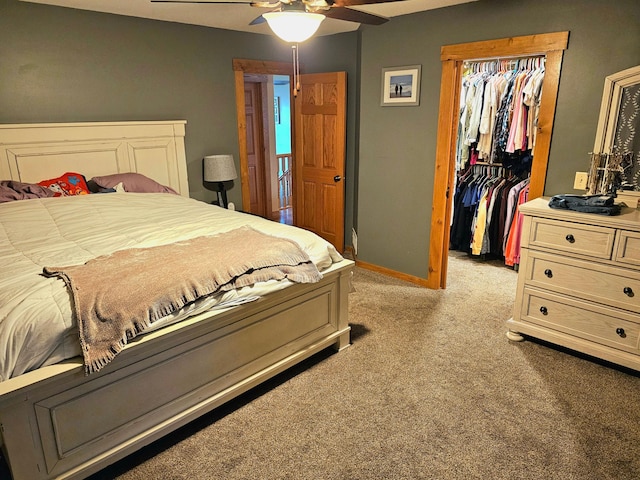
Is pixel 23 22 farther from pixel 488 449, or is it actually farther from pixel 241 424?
pixel 488 449

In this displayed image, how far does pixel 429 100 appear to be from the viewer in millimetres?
3564

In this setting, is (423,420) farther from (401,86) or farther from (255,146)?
(255,146)

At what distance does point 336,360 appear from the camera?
2748mm

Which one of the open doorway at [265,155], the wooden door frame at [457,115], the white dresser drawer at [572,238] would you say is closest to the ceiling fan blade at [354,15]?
the wooden door frame at [457,115]

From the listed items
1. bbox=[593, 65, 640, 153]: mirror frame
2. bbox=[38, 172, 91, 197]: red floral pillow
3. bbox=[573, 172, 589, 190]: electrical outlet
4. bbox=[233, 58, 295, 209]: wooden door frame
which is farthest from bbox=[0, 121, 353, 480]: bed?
bbox=[593, 65, 640, 153]: mirror frame

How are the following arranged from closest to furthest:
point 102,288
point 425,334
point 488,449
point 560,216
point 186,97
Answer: point 102,288 < point 488,449 < point 560,216 < point 425,334 < point 186,97

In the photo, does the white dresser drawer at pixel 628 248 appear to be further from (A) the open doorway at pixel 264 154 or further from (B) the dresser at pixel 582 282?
(A) the open doorway at pixel 264 154

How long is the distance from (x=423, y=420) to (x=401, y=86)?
8.80 feet

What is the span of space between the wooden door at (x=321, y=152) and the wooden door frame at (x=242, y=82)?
30 centimetres

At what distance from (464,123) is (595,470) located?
3.40m

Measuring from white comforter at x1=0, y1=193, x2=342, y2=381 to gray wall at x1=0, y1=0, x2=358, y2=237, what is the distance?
87 cm

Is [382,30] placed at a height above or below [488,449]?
above

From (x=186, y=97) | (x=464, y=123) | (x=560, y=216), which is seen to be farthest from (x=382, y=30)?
(x=560, y=216)

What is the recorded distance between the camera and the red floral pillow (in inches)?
128
